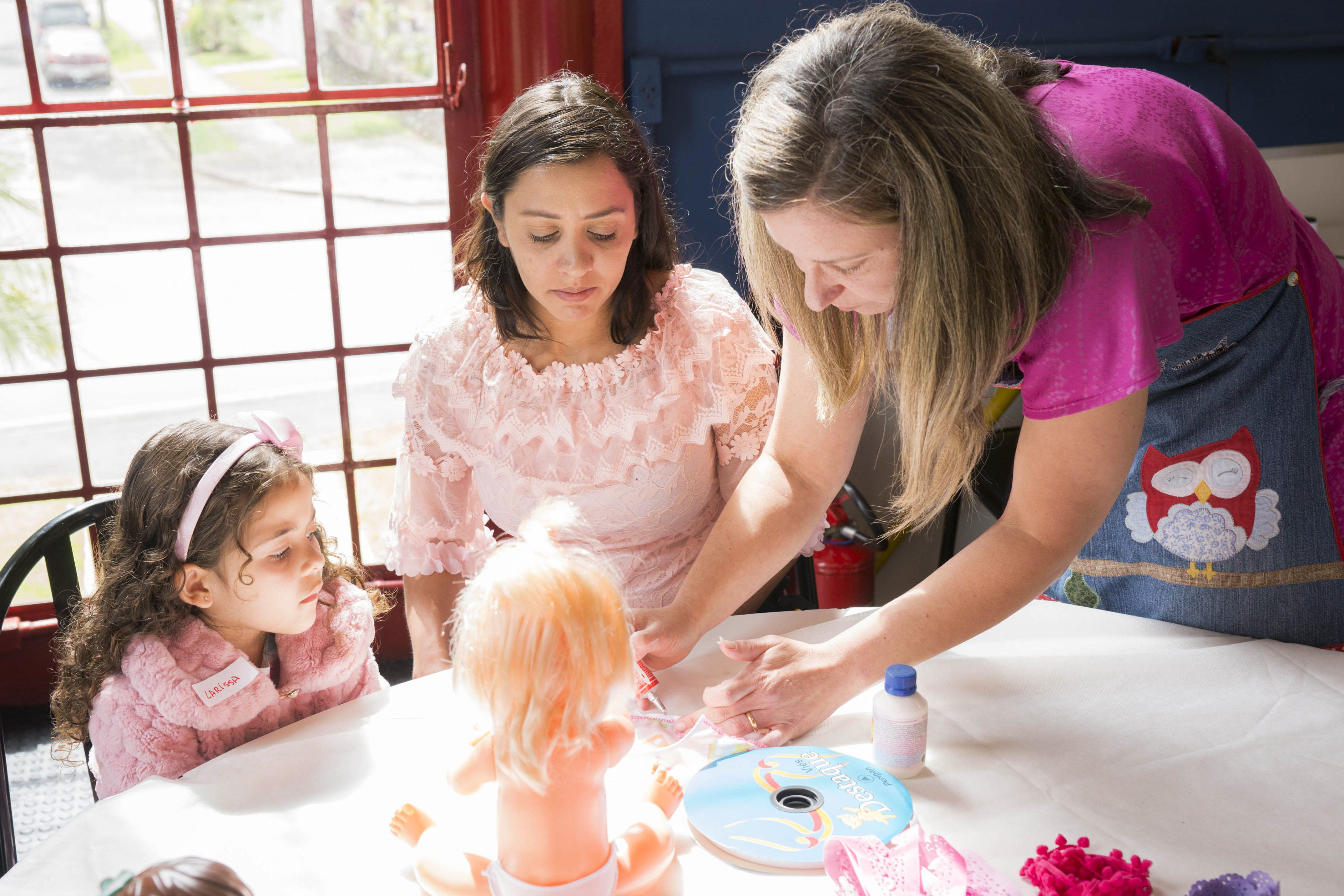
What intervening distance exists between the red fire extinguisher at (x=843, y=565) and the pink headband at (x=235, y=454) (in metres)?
1.72

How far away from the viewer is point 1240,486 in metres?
1.32

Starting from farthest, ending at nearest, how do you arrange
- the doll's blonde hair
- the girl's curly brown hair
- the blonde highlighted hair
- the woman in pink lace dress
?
the woman in pink lace dress → the girl's curly brown hair → the blonde highlighted hair → the doll's blonde hair

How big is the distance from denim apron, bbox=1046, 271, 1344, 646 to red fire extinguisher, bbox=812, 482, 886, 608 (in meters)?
1.44

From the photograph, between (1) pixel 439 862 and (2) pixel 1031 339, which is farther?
(2) pixel 1031 339

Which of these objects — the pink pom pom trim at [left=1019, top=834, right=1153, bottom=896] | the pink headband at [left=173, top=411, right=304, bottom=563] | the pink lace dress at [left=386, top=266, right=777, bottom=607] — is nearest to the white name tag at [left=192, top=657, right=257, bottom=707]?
the pink headband at [left=173, top=411, right=304, bottom=563]

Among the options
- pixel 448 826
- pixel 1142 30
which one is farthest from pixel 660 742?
pixel 1142 30

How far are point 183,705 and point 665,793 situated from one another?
25.4 inches

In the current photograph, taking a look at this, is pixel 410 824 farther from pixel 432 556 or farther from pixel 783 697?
pixel 432 556

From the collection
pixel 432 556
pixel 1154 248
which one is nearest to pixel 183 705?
pixel 432 556

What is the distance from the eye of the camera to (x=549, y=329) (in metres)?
1.78

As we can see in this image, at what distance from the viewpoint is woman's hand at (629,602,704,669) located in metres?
1.36

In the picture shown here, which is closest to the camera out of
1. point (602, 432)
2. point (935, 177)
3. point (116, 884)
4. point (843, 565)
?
point (116, 884)

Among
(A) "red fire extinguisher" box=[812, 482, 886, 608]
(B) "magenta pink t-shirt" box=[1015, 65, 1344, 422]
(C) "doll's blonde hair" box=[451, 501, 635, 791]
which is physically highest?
(B) "magenta pink t-shirt" box=[1015, 65, 1344, 422]

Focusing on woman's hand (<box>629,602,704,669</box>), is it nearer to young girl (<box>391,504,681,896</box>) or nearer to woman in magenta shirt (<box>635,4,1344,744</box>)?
woman in magenta shirt (<box>635,4,1344,744</box>)
